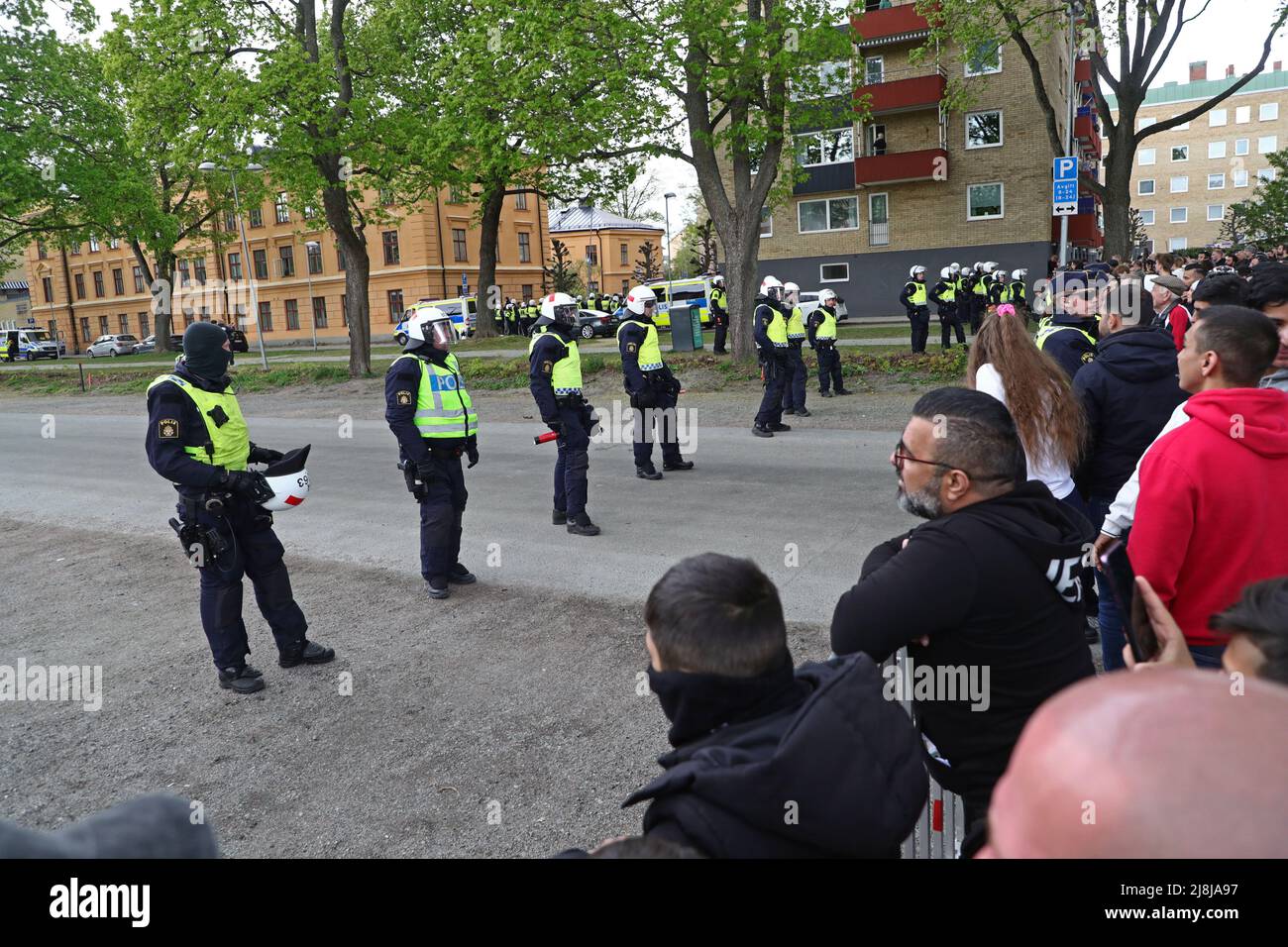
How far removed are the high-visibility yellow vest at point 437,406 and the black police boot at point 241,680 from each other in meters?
2.09

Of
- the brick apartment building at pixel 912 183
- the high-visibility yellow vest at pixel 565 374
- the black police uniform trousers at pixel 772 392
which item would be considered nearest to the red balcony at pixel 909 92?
the brick apartment building at pixel 912 183

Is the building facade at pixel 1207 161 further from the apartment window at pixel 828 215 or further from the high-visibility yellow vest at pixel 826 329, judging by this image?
the high-visibility yellow vest at pixel 826 329

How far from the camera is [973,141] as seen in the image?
36031 mm

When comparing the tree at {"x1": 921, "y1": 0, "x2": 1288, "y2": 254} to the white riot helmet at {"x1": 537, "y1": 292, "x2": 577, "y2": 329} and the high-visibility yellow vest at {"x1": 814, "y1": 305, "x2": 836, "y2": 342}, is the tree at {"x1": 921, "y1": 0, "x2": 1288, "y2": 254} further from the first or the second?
the white riot helmet at {"x1": 537, "y1": 292, "x2": 577, "y2": 329}

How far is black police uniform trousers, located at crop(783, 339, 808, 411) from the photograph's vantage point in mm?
13086

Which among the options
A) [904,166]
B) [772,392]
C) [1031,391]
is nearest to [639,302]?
[772,392]

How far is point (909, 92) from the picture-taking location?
116 ft

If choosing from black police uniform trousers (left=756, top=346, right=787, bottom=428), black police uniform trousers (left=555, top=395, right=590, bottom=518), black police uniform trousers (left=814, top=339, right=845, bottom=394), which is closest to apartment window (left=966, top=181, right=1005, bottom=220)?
black police uniform trousers (left=814, top=339, right=845, bottom=394)

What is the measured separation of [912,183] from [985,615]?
124 ft

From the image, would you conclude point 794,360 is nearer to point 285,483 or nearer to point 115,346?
point 285,483

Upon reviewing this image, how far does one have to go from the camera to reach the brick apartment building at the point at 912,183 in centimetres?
3509

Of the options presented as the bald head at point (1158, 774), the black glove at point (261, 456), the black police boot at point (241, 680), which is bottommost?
the black police boot at point (241, 680)

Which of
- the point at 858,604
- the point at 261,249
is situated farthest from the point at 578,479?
the point at 261,249

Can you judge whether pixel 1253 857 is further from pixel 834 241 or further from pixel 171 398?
pixel 834 241
